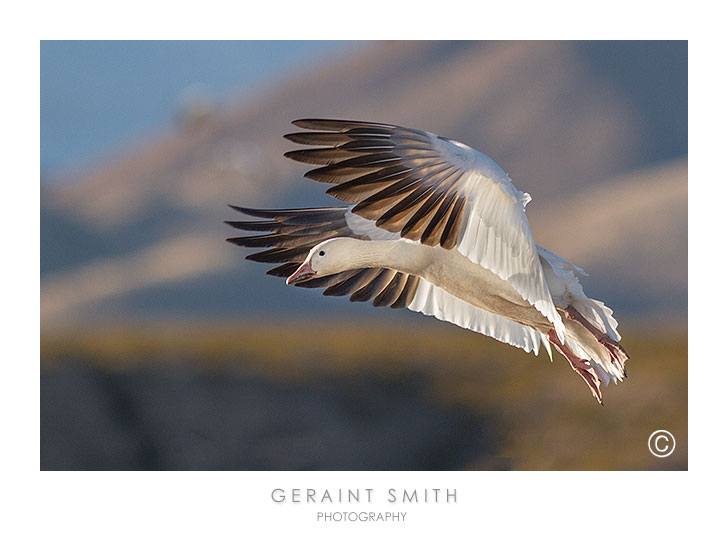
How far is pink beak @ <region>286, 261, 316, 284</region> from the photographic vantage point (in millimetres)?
2646

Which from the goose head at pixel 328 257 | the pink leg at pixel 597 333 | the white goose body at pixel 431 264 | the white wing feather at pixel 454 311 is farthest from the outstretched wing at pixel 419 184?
the white wing feather at pixel 454 311

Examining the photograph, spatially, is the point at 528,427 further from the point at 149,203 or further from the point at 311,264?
the point at 149,203

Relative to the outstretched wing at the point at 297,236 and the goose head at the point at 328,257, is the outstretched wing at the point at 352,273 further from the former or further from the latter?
the goose head at the point at 328,257

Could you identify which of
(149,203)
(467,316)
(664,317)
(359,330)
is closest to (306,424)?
(359,330)

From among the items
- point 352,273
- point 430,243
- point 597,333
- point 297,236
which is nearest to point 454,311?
point 352,273

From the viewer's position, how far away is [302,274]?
267 cm

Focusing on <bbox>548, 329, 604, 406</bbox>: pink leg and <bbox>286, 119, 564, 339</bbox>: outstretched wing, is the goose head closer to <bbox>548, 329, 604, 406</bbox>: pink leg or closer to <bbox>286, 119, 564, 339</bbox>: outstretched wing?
<bbox>286, 119, 564, 339</bbox>: outstretched wing

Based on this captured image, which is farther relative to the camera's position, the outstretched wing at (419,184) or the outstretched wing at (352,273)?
the outstretched wing at (352,273)

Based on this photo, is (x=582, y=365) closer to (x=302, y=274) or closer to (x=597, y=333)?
(x=597, y=333)

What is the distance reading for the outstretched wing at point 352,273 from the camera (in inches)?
113

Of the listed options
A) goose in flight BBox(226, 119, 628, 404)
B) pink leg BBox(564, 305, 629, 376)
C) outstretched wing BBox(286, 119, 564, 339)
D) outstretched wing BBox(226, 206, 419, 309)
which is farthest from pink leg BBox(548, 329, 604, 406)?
outstretched wing BBox(226, 206, 419, 309)

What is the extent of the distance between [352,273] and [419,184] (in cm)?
81

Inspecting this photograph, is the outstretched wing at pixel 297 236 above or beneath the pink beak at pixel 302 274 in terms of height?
above

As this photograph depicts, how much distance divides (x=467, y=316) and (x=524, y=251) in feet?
2.16
